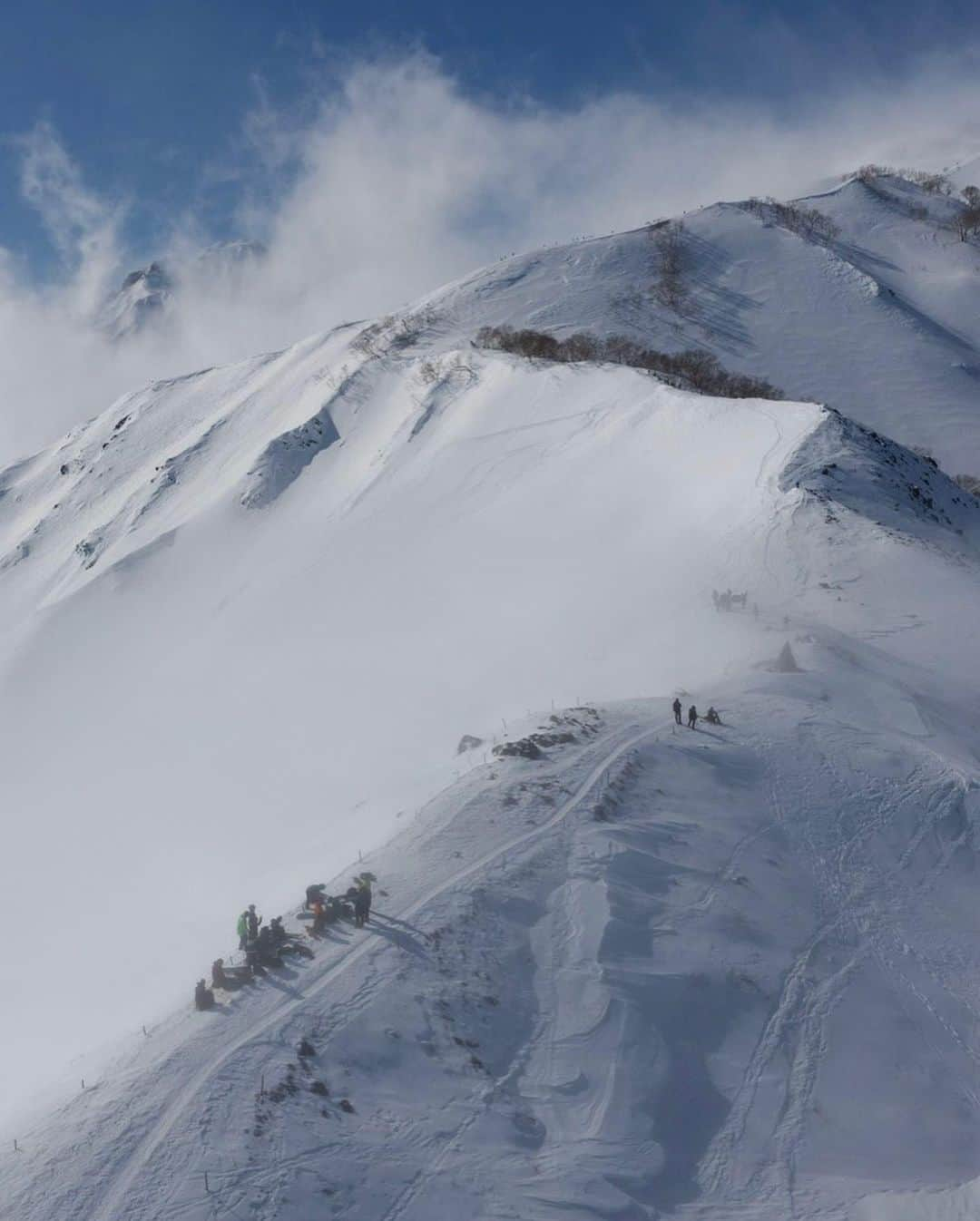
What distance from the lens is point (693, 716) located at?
26.2 m

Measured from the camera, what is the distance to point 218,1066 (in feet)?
47.9

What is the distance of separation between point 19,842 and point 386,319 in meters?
75.3

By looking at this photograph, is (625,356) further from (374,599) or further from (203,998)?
(203,998)

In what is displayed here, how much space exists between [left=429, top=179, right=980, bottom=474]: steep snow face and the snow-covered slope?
30.6m

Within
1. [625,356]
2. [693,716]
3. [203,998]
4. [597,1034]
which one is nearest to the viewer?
[203,998]

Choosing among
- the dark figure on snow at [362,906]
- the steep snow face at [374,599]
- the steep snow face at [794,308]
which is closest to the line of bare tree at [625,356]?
the steep snow face at [794,308]

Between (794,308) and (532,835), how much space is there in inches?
3851

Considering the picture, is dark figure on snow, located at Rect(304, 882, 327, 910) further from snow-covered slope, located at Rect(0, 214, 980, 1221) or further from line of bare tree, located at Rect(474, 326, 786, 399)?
line of bare tree, located at Rect(474, 326, 786, 399)

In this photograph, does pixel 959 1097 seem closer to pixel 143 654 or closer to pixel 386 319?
pixel 143 654

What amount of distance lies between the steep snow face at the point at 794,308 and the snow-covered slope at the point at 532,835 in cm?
3057

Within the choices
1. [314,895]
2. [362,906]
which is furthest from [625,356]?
[362,906]

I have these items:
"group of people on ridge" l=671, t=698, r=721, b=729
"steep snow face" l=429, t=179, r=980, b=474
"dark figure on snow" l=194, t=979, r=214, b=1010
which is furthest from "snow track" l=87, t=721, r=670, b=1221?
"steep snow face" l=429, t=179, r=980, b=474

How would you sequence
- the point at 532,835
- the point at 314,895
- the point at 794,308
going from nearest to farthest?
the point at 314,895 → the point at 532,835 → the point at 794,308

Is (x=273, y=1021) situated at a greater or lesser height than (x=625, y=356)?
lesser
